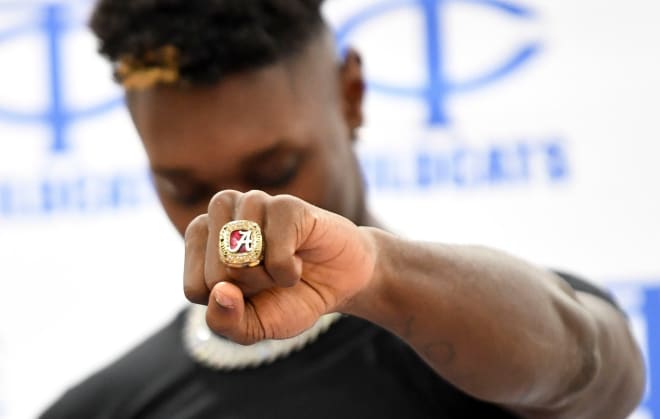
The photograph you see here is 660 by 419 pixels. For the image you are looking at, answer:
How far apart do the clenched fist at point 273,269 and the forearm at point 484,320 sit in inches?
2.4

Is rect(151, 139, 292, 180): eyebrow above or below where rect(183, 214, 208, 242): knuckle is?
below

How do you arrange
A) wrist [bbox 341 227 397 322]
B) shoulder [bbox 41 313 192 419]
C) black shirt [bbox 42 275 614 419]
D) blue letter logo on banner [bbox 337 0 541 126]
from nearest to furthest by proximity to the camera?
1. wrist [bbox 341 227 397 322]
2. black shirt [bbox 42 275 614 419]
3. shoulder [bbox 41 313 192 419]
4. blue letter logo on banner [bbox 337 0 541 126]

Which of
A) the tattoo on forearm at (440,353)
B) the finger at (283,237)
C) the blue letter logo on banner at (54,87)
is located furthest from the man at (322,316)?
the blue letter logo on banner at (54,87)

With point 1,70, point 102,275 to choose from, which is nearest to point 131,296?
point 102,275

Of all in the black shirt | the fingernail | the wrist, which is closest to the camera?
the fingernail

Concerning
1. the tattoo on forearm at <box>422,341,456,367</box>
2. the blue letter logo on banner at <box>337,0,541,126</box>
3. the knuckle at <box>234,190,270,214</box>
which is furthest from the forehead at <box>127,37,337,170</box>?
the blue letter logo on banner at <box>337,0,541,126</box>

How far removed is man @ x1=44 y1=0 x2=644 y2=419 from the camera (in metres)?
0.76

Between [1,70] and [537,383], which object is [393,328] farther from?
[1,70]

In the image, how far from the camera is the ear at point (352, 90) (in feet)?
3.74

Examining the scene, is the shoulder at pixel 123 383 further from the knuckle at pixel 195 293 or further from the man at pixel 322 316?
the knuckle at pixel 195 293

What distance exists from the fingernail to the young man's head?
0.47 m

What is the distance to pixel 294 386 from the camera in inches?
39.6

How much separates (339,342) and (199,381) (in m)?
0.15

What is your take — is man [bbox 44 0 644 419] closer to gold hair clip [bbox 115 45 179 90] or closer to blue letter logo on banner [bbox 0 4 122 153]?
gold hair clip [bbox 115 45 179 90]
